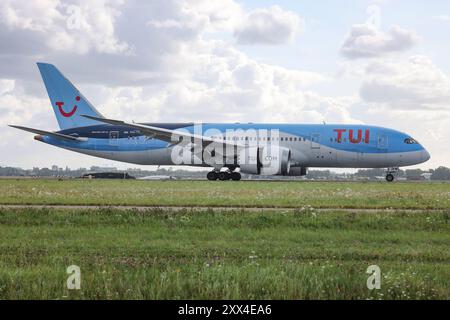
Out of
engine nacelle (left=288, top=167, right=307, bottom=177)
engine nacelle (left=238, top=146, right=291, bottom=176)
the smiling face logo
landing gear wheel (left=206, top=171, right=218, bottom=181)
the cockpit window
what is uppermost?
the smiling face logo

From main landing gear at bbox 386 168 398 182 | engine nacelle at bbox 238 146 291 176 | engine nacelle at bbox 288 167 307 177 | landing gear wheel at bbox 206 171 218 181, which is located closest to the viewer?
engine nacelle at bbox 238 146 291 176

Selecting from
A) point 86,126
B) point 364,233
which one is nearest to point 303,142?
point 86,126

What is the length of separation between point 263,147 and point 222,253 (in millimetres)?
32107

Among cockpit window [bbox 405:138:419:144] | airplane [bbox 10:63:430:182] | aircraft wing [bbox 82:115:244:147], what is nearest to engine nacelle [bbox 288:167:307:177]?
airplane [bbox 10:63:430:182]

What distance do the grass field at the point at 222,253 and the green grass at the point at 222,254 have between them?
0.02 metres

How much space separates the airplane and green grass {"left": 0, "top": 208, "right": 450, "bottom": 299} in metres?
25.2

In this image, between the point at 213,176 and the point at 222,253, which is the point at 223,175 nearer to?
the point at 213,176

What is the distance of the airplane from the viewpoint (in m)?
43.3

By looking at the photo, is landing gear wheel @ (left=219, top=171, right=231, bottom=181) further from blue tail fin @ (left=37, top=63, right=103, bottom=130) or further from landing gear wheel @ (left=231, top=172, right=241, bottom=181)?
blue tail fin @ (left=37, top=63, right=103, bottom=130)

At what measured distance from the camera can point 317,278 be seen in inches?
363

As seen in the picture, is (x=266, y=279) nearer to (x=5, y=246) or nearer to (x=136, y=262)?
(x=136, y=262)

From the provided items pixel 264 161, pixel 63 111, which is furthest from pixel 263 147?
pixel 63 111
